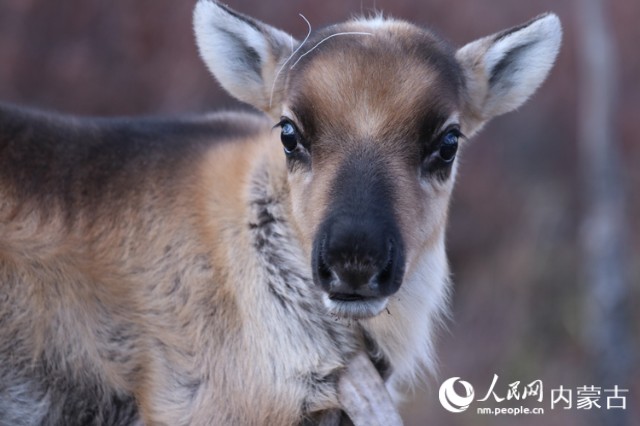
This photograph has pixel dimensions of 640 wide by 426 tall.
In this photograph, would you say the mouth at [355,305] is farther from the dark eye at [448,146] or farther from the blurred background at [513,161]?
the blurred background at [513,161]

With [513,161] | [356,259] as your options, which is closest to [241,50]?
[356,259]

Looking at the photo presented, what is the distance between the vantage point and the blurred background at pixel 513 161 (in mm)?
16969

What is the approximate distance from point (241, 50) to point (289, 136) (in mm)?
1172

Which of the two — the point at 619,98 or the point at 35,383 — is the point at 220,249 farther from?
the point at 619,98

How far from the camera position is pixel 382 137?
22.8 feet

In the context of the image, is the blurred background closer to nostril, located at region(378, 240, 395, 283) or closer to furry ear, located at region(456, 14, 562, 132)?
furry ear, located at region(456, 14, 562, 132)

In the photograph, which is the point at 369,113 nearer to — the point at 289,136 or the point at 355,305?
the point at 289,136

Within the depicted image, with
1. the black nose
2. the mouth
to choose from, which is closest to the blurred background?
the mouth

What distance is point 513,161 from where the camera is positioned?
19766 millimetres

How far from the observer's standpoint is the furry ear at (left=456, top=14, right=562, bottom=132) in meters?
7.95

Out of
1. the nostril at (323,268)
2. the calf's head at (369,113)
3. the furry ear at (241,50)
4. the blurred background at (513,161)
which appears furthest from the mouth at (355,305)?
the blurred background at (513,161)

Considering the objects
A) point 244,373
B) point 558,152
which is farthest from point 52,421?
point 558,152

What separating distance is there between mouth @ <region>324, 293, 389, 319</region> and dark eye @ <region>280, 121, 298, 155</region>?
3.87 ft

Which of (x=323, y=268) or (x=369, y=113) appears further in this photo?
(x=369, y=113)
